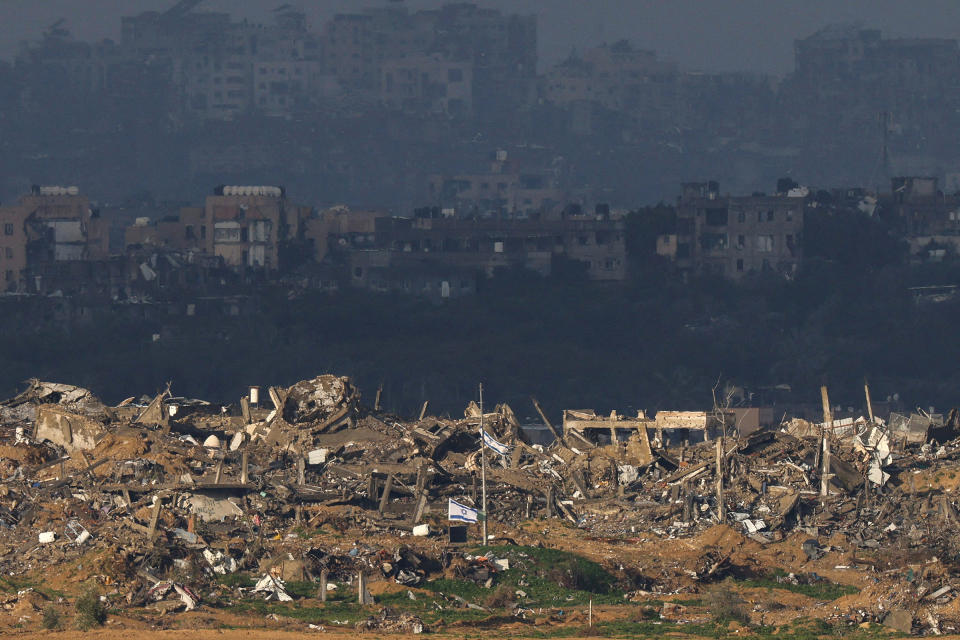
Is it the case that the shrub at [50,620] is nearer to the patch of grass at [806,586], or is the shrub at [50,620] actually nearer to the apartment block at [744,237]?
the patch of grass at [806,586]

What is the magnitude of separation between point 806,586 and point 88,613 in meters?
12.7

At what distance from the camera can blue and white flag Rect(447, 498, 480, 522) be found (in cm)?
4300

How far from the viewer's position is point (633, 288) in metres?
142

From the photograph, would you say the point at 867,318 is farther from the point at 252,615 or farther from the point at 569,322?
the point at 252,615

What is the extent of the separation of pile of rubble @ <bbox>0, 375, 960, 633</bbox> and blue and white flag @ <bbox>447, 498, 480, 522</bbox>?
1.89ft

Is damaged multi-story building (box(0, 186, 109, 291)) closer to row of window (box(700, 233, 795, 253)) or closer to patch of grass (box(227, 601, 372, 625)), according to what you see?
row of window (box(700, 233, 795, 253))

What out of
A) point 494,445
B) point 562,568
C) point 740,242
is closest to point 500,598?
point 562,568

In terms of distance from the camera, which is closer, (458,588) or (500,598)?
(500,598)

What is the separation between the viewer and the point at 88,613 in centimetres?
3591

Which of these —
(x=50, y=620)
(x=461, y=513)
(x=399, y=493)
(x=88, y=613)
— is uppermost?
(x=461, y=513)

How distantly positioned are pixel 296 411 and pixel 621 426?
7064mm

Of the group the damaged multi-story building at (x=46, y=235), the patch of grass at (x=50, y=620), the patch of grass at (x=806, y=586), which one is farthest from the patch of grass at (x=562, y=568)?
the damaged multi-story building at (x=46, y=235)

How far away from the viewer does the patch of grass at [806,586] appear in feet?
133

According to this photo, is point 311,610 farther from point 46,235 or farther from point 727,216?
point 46,235
